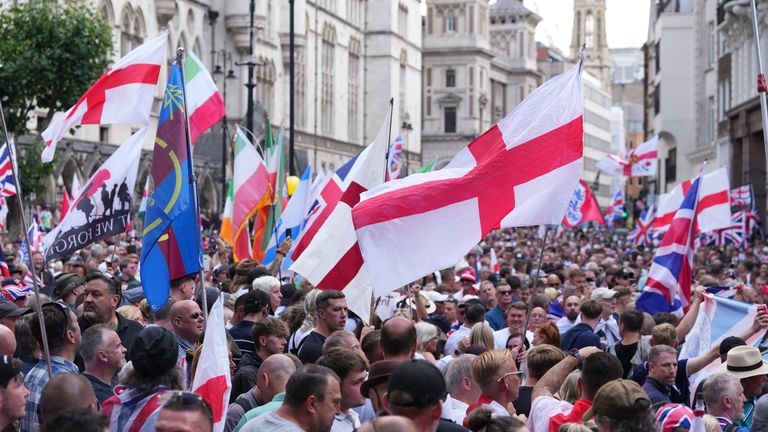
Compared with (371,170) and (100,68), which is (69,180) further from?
(371,170)

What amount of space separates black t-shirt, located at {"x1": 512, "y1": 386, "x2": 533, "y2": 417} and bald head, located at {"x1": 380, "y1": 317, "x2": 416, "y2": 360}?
3.62ft

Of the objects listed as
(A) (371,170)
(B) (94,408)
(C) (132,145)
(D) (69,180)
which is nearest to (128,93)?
(C) (132,145)

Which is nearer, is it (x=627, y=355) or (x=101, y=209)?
(x=627, y=355)

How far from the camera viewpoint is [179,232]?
34.8 ft

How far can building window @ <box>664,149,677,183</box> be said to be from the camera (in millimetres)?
64312

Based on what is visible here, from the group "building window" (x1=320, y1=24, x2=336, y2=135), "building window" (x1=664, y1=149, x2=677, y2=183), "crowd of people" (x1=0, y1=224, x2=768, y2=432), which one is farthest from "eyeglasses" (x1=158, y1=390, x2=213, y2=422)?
"building window" (x1=320, y1=24, x2=336, y2=135)

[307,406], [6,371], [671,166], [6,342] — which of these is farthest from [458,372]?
[671,166]

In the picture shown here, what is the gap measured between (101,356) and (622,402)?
2.69m

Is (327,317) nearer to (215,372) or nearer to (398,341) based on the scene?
(398,341)

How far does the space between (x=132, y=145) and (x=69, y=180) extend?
33.6 metres

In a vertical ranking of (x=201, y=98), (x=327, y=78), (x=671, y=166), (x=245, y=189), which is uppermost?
(x=327, y=78)

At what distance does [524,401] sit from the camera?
8.61 metres

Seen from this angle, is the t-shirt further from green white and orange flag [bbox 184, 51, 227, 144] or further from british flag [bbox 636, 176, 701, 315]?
british flag [bbox 636, 176, 701, 315]

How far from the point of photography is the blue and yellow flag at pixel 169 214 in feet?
34.3
